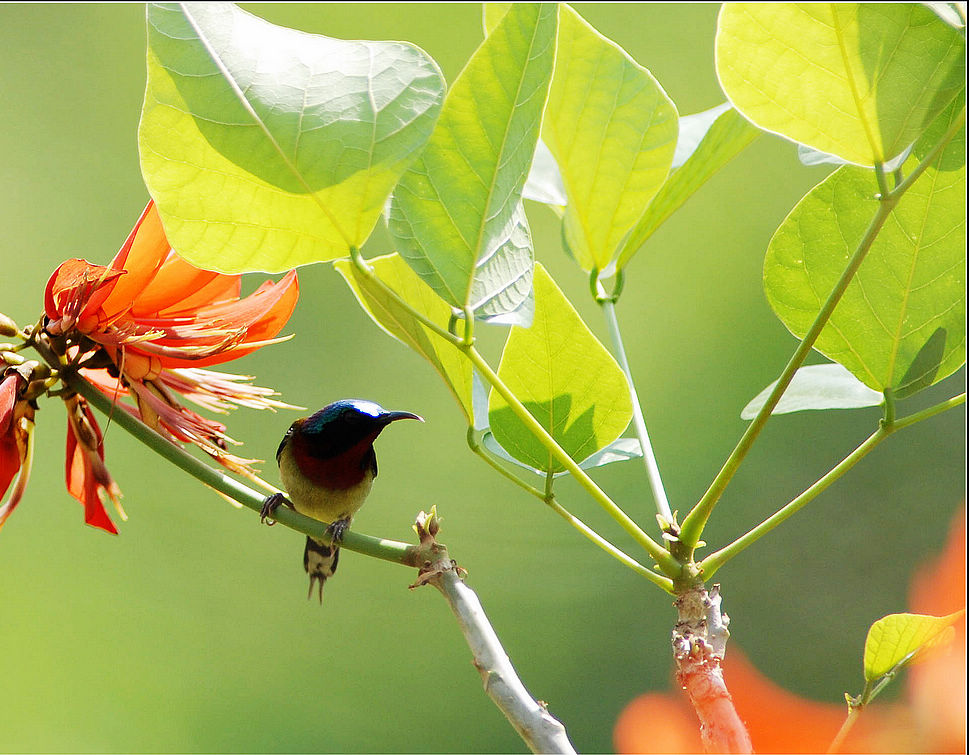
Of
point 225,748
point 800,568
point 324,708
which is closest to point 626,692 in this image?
point 800,568

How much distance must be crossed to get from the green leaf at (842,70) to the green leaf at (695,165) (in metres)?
0.06

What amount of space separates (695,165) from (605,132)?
0.04 metres

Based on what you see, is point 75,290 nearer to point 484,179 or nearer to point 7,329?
→ point 7,329

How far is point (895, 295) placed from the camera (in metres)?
0.24

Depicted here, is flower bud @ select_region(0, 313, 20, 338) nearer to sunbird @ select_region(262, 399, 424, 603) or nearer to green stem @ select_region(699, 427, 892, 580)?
green stem @ select_region(699, 427, 892, 580)

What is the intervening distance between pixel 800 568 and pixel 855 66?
5.43 ft

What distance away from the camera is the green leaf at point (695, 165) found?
264mm

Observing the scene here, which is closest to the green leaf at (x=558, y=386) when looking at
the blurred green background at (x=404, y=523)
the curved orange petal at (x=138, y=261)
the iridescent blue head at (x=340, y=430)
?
the curved orange petal at (x=138, y=261)

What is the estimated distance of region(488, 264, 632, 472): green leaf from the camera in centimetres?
24

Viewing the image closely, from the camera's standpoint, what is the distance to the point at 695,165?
275 millimetres

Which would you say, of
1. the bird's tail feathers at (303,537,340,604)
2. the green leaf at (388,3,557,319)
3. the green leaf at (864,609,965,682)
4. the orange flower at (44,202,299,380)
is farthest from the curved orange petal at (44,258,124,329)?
the bird's tail feathers at (303,537,340,604)

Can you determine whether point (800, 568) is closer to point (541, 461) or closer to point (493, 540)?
point (493, 540)

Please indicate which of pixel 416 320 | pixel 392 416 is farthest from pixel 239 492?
pixel 392 416

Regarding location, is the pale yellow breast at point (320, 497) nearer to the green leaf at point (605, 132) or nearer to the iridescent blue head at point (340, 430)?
the iridescent blue head at point (340, 430)
